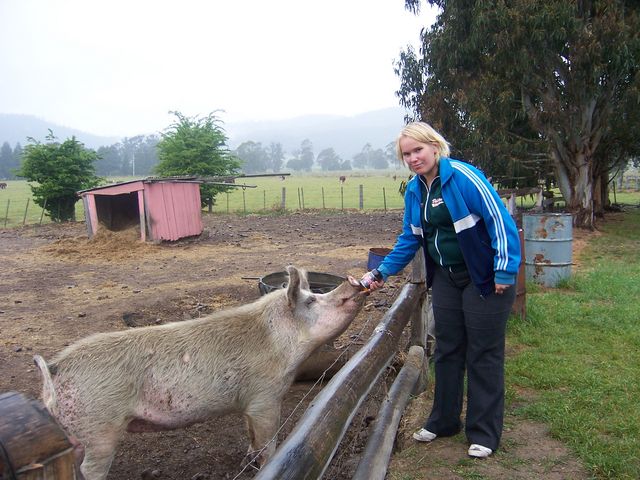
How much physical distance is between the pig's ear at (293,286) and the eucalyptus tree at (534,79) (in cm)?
1382

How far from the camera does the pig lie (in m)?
3.12

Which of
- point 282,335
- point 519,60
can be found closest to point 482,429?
point 282,335

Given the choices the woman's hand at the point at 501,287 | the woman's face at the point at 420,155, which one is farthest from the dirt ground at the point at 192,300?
the woman's face at the point at 420,155

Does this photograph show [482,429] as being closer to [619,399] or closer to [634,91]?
[619,399]

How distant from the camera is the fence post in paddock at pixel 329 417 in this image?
1.89 meters

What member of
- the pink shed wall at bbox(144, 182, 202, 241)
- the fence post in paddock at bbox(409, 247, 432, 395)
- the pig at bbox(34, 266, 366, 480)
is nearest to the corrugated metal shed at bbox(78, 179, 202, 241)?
the pink shed wall at bbox(144, 182, 202, 241)

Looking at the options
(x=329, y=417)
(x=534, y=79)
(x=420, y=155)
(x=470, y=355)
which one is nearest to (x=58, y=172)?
(x=534, y=79)

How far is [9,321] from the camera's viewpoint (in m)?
7.88

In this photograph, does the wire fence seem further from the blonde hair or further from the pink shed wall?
the blonde hair

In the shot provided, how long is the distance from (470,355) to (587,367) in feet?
7.62

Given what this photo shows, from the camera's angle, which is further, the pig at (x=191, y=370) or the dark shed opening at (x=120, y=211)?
the dark shed opening at (x=120, y=211)

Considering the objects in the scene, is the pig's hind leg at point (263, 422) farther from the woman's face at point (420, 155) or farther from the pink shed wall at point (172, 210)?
the pink shed wall at point (172, 210)

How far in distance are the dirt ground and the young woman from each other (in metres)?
0.28

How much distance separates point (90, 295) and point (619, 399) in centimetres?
837
